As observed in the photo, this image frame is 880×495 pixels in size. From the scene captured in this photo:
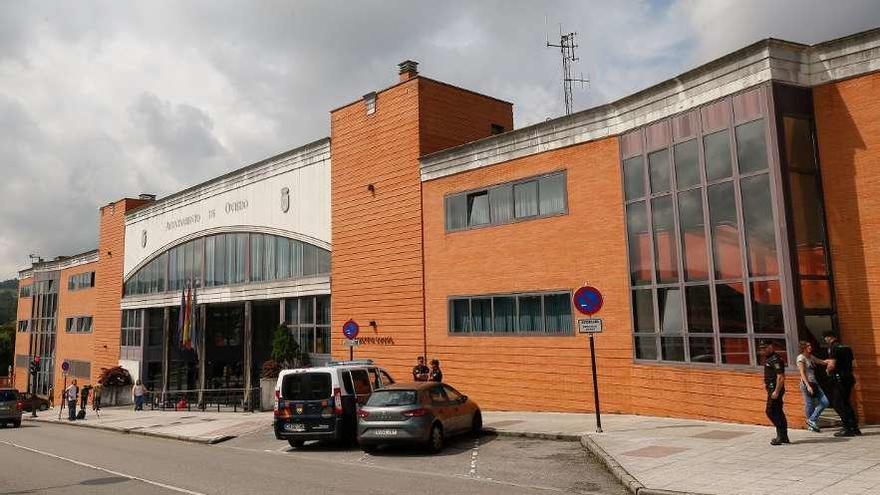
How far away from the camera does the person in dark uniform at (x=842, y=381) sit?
1094cm

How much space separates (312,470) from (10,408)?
2152cm

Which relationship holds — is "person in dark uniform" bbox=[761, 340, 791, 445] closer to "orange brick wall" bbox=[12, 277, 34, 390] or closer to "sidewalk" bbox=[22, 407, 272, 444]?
"sidewalk" bbox=[22, 407, 272, 444]

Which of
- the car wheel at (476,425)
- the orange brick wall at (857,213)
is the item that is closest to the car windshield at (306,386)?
the car wheel at (476,425)

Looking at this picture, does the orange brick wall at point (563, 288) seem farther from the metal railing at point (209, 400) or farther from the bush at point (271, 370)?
the metal railing at point (209, 400)

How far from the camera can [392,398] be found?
1295 cm

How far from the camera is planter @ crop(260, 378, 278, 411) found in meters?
24.2

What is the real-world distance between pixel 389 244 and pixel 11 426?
59.8 ft

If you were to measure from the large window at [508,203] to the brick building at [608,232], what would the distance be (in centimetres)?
6

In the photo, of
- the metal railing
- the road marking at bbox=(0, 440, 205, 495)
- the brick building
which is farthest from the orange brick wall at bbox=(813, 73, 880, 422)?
the metal railing

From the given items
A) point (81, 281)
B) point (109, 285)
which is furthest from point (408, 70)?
point (81, 281)

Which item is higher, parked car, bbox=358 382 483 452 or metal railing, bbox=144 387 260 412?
parked car, bbox=358 382 483 452

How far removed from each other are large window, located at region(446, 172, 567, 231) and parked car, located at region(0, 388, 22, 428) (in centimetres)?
1977

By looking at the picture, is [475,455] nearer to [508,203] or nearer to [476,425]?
[476,425]

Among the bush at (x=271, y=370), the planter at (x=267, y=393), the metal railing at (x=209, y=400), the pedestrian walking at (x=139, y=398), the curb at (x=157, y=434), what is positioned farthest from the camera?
the pedestrian walking at (x=139, y=398)
